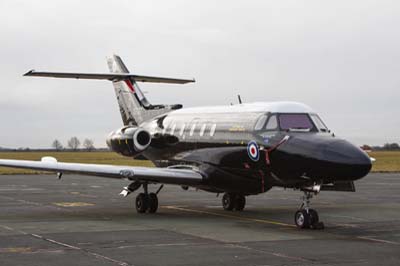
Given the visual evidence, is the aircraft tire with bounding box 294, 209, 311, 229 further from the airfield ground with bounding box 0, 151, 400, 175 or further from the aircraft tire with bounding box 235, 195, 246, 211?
the airfield ground with bounding box 0, 151, 400, 175

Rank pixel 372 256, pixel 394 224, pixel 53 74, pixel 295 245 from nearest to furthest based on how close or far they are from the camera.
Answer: pixel 372 256 → pixel 295 245 → pixel 394 224 → pixel 53 74

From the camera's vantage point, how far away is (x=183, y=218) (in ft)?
59.4

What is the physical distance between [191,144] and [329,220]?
4652mm

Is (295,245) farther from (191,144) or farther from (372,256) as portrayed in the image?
(191,144)

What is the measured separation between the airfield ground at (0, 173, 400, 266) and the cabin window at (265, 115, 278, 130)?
2307 mm

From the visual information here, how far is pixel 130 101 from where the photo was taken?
82.1ft

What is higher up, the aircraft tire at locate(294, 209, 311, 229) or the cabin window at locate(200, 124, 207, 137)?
the cabin window at locate(200, 124, 207, 137)

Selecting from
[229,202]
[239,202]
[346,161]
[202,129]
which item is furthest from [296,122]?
[229,202]

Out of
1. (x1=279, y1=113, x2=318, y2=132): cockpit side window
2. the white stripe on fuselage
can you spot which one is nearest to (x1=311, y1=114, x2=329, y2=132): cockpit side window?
(x1=279, y1=113, x2=318, y2=132): cockpit side window

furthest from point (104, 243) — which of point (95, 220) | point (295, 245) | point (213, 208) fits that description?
point (213, 208)

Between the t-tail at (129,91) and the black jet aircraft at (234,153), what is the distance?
60 mm

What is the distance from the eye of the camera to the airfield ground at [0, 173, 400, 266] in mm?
11062

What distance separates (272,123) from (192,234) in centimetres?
392

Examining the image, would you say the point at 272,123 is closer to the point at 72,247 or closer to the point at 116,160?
the point at 72,247
